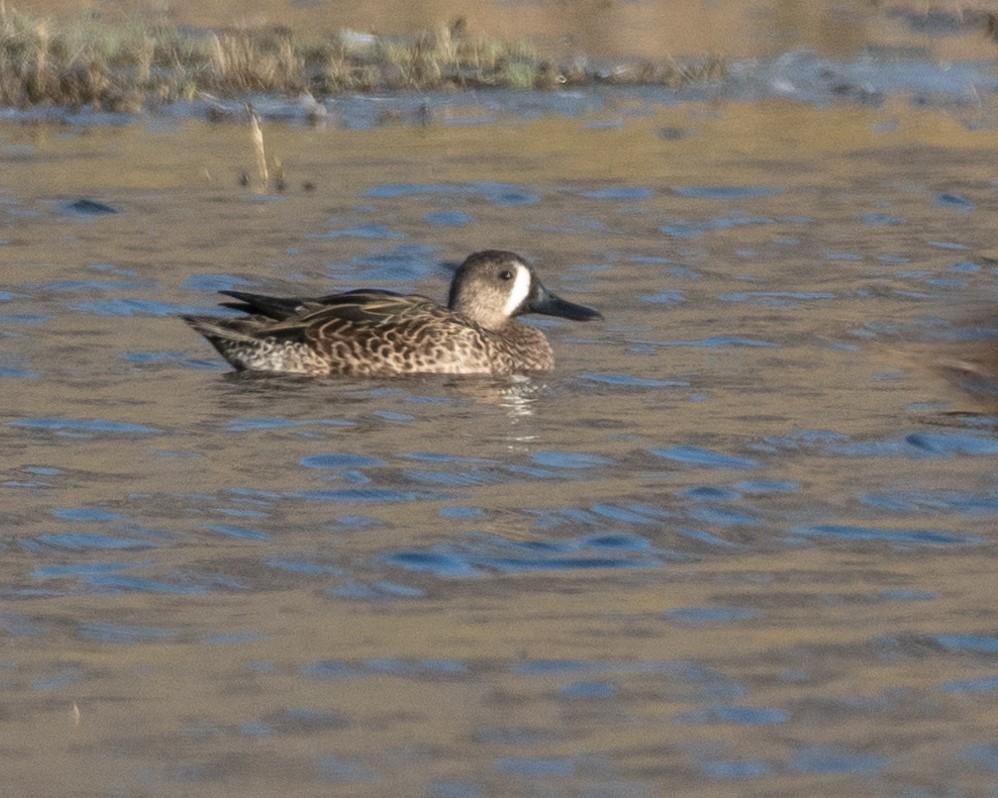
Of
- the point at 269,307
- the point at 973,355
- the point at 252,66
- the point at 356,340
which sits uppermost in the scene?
the point at 973,355

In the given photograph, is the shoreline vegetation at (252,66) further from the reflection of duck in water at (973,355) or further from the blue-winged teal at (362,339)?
the reflection of duck in water at (973,355)

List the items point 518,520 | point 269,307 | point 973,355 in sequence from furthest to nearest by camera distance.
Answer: point 269,307, point 518,520, point 973,355

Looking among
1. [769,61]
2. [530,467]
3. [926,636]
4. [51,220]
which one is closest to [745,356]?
[530,467]

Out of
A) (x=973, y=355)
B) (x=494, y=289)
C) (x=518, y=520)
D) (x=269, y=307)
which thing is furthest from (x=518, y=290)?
(x=973, y=355)

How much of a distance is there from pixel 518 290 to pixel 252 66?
29.2ft

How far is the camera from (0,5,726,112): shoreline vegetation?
65.3 feet

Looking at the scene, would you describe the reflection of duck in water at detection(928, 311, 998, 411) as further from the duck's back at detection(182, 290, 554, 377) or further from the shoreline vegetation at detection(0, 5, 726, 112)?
the shoreline vegetation at detection(0, 5, 726, 112)

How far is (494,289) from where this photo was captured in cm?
1199

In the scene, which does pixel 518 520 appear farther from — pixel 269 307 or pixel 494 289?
pixel 494 289

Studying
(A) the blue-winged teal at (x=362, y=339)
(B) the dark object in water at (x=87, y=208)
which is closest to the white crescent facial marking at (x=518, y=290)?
(A) the blue-winged teal at (x=362, y=339)

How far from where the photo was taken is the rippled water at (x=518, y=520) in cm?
558

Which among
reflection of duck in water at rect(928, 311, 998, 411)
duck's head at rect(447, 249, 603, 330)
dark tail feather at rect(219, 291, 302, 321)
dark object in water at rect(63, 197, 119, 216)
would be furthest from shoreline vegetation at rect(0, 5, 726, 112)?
reflection of duck in water at rect(928, 311, 998, 411)

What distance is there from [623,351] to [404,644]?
5.11m

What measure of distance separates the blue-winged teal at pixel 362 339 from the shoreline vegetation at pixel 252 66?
882cm
